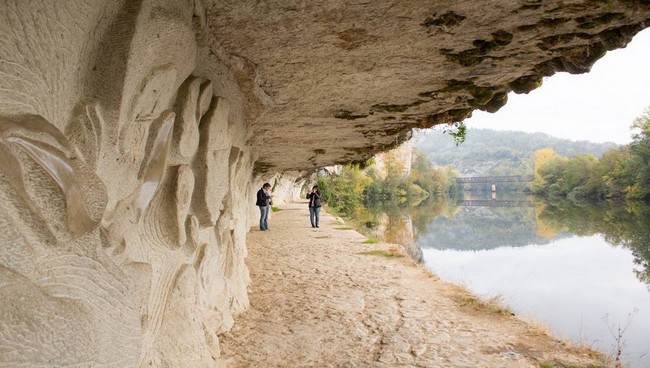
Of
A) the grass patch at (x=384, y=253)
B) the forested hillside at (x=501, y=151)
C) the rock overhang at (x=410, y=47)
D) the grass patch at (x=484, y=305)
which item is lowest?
the grass patch at (x=484, y=305)

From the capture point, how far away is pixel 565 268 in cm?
1463

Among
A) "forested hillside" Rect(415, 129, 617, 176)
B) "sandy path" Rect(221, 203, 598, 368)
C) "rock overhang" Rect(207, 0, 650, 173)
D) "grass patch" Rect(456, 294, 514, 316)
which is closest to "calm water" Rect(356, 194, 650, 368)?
"grass patch" Rect(456, 294, 514, 316)

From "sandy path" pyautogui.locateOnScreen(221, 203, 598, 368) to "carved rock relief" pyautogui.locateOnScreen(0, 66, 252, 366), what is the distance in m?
1.08

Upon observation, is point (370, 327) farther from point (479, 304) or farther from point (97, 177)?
point (97, 177)

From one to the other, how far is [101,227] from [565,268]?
52.4ft

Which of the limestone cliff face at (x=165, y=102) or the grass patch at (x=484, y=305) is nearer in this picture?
the limestone cliff face at (x=165, y=102)

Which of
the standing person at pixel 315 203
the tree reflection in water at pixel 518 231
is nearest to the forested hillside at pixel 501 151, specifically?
the tree reflection in water at pixel 518 231

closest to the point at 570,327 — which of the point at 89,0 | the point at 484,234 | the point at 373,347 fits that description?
the point at 373,347

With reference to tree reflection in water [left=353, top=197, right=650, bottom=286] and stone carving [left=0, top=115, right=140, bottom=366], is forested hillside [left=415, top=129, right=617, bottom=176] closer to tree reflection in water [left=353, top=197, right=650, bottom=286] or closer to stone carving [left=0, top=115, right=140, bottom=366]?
tree reflection in water [left=353, top=197, right=650, bottom=286]

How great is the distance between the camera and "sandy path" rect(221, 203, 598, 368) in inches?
150

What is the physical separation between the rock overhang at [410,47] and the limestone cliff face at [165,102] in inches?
0.6

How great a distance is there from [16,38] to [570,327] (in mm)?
9921

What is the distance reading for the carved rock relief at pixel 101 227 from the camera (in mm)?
1338

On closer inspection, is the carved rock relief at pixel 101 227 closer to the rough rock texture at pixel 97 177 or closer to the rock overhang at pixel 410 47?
the rough rock texture at pixel 97 177
